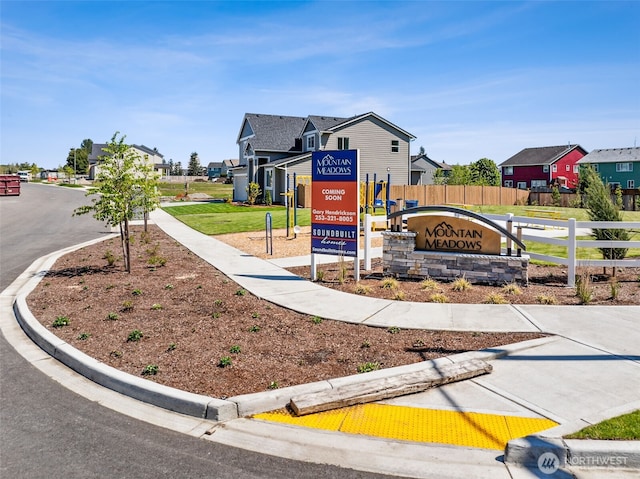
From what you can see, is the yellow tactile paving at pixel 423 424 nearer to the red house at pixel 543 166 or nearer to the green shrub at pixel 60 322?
the green shrub at pixel 60 322

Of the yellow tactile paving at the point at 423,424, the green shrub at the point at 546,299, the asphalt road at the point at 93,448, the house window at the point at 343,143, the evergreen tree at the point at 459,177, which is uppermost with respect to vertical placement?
the house window at the point at 343,143

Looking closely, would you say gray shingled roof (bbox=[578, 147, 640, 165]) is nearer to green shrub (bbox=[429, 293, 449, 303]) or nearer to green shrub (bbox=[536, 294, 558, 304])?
green shrub (bbox=[536, 294, 558, 304])

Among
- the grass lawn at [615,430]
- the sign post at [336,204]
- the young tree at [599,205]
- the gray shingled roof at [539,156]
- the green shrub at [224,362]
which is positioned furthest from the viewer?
the gray shingled roof at [539,156]

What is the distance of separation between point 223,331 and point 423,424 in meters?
3.92

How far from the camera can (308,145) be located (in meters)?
44.2

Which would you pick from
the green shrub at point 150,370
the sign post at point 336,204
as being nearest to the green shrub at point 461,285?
the sign post at point 336,204

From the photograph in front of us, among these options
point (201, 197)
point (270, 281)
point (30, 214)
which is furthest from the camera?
point (201, 197)

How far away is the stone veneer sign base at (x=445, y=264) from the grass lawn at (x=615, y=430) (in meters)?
6.37

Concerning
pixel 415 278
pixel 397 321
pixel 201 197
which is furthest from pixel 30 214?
pixel 397 321

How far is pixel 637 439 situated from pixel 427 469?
1.93 m

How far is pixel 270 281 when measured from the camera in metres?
11.8

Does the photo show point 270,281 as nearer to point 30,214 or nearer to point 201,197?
point 30,214

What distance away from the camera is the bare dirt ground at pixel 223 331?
6295 mm

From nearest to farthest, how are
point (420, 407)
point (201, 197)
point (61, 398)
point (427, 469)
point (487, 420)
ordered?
point (427, 469)
point (487, 420)
point (420, 407)
point (61, 398)
point (201, 197)
